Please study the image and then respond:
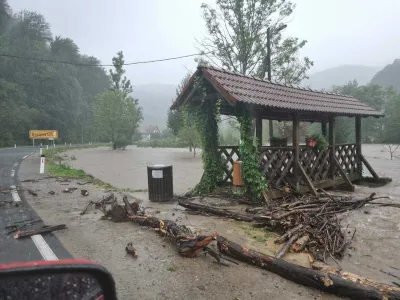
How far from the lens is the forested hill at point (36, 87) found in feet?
168

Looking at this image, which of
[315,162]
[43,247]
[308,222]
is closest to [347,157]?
[315,162]

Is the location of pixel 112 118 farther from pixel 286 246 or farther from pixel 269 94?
pixel 286 246

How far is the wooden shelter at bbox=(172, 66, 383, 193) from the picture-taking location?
8.22 meters

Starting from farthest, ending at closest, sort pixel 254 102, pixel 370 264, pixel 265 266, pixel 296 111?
pixel 296 111 → pixel 254 102 → pixel 370 264 → pixel 265 266

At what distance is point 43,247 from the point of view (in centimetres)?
496

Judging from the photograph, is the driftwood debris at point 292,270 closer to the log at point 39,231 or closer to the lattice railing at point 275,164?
the log at point 39,231

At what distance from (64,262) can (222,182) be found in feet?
29.5

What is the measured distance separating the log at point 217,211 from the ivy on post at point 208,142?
1729 mm

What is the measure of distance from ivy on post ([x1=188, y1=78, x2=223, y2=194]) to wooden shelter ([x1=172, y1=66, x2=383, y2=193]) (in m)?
0.26

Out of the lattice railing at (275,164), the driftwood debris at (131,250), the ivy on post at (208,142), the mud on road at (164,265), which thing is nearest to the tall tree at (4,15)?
the ivy on post at (208,142)

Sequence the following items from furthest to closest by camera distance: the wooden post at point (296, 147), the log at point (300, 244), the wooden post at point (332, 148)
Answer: the wooden post at point (332, 148), the wooden post at point (296, 147), the log at point (300, 244)

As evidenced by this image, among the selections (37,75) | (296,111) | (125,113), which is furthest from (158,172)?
(37,75)

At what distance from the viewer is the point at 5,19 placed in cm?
6569

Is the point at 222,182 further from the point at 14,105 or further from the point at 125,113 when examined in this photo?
the point at 14,105
